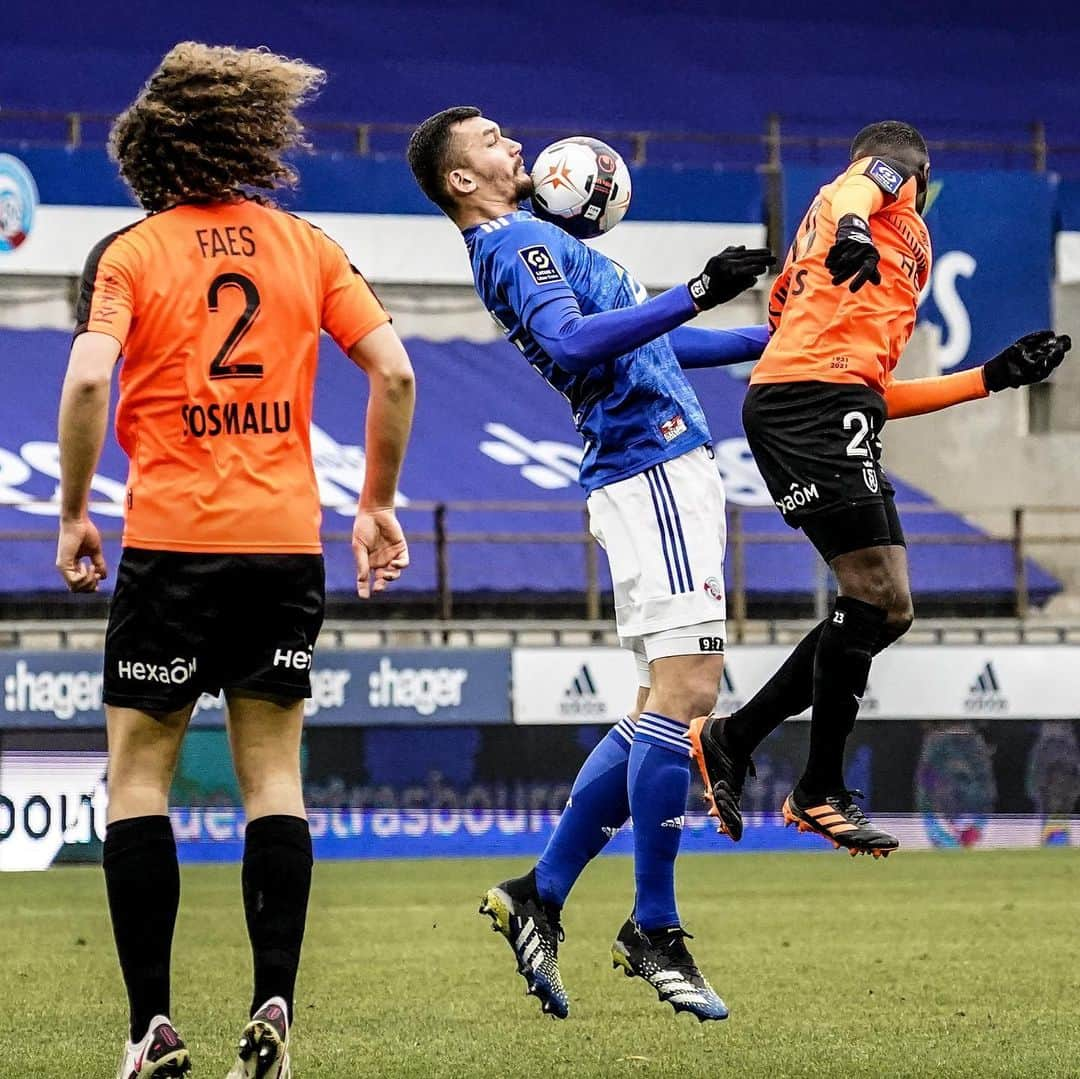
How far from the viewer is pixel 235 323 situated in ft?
13.9

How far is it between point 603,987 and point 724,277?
278 centimetres

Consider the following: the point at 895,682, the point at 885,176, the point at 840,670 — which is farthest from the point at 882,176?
the point at 895,682

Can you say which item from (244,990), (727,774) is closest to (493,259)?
(727,774)

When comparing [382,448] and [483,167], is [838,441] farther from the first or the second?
[382,448]

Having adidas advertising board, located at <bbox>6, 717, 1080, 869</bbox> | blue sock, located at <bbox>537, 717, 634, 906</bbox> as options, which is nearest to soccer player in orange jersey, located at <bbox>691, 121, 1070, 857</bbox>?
blue sock, located at <bbox>537, 717, 634, 906</bbox>

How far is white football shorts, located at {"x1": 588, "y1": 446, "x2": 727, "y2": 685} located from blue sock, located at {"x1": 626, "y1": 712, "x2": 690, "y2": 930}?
24 cm

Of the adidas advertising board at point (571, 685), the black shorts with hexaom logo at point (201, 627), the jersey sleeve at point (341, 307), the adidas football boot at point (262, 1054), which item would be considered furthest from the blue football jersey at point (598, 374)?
the adidas advertising board at point (571, 685)

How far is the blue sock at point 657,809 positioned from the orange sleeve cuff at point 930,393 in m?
1.18

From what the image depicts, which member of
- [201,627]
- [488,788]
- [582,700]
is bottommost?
[488,788]

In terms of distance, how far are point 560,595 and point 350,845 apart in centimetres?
515

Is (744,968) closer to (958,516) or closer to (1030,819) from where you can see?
(1030,819)

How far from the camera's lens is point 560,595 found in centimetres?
1972

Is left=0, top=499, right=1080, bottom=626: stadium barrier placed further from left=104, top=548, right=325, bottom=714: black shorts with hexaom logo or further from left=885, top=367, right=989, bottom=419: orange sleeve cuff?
left=104, top=548, right=325, bottom=714: black shorts with hexaom logo

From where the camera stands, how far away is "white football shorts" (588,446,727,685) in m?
5.38
